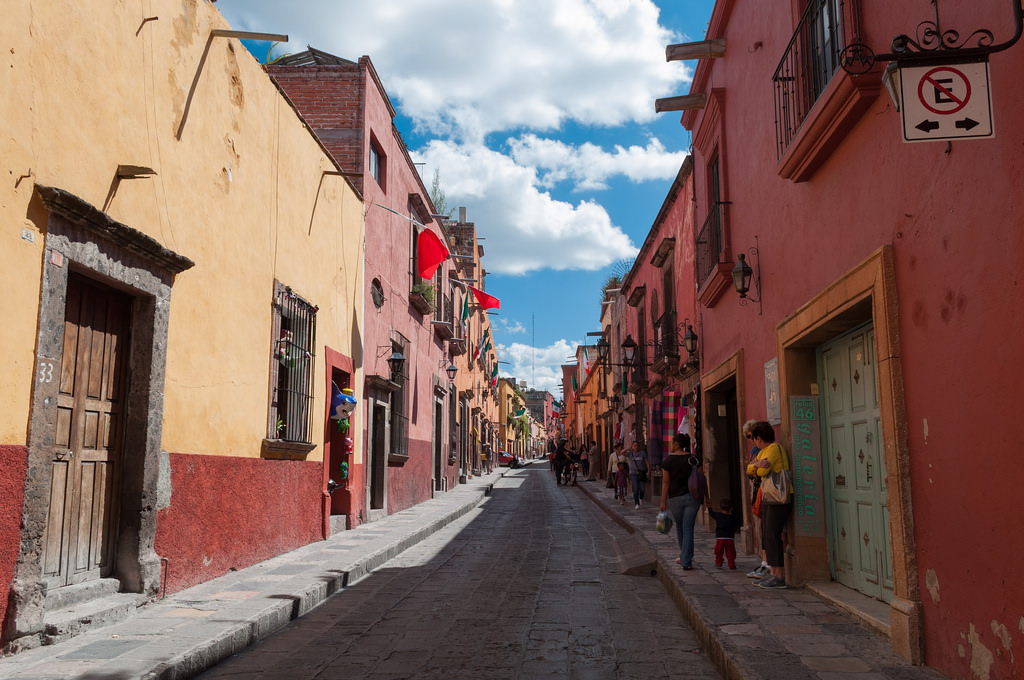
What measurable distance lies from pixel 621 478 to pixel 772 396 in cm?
1265

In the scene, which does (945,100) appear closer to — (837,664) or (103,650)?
(837,664)

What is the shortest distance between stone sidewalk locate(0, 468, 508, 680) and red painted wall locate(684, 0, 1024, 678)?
14.2 ft

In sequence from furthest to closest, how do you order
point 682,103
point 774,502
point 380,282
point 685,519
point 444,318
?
point 444,318, point 380,282, point 682,103, point 685,519, point 774,502

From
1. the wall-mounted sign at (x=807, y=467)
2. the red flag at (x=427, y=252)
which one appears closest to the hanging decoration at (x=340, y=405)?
the red flag at (x=427, y=252)

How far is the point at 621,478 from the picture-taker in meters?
20.5

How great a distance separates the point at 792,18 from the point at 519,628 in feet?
18.5

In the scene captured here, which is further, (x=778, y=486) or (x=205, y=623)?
(x=778, y=486)

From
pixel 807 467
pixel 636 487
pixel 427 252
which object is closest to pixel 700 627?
pixel 807 467

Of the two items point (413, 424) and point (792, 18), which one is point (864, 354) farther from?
point (413, 424)

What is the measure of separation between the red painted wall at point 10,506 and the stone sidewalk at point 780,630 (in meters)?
4.32

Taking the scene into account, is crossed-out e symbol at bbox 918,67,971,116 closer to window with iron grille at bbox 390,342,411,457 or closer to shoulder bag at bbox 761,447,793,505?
shoulder bag at bbox 761,447,793,505

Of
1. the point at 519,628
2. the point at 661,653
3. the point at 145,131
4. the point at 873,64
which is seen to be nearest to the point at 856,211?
the point at 873,64

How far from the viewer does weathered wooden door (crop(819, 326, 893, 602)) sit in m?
6.06

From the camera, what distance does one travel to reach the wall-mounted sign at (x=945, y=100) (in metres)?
3.68
